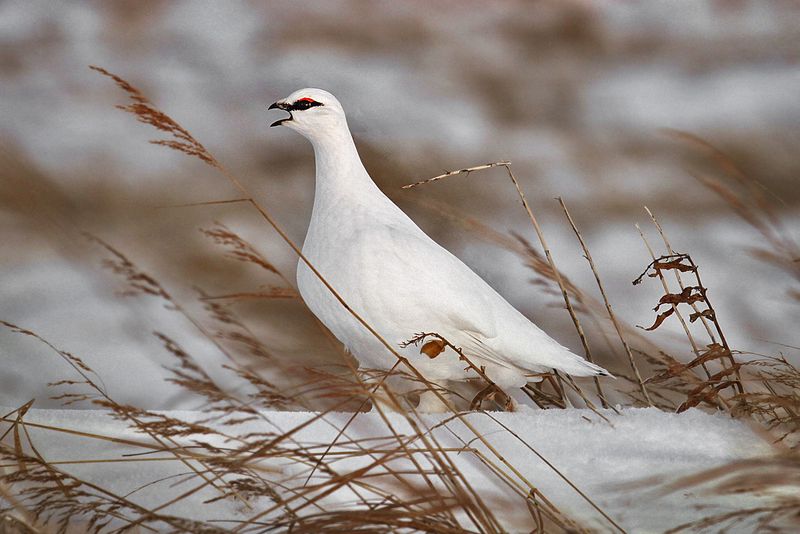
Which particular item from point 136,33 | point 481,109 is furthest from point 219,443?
point 136,33

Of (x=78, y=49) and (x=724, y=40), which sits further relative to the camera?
(x=78, y=49)

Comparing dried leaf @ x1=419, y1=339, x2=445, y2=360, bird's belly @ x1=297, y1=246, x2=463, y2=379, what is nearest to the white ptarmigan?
bird's belly @ x1=297, y1=246, x2=463, y2=379

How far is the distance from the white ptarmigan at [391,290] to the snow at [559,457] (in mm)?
77

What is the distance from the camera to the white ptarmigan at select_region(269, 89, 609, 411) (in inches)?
37.1

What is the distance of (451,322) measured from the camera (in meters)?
0.97

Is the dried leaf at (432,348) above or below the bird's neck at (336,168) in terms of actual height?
below

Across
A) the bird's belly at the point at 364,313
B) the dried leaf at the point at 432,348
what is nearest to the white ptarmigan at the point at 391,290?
the bird's belly at the point at 364,313

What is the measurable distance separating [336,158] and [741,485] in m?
0.63

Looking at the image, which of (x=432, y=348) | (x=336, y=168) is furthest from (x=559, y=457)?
(x=336, y=168)

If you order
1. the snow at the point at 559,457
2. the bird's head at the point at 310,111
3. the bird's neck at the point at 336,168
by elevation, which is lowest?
the snow at the point at 559,457

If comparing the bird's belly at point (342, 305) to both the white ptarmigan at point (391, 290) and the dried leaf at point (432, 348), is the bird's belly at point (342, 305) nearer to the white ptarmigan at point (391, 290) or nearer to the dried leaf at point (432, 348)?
the white ptarmigan at point (391, 290)

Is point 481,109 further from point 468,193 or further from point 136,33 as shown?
point 136,33

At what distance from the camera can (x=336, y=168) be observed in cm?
105

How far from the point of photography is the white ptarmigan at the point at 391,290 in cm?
94
